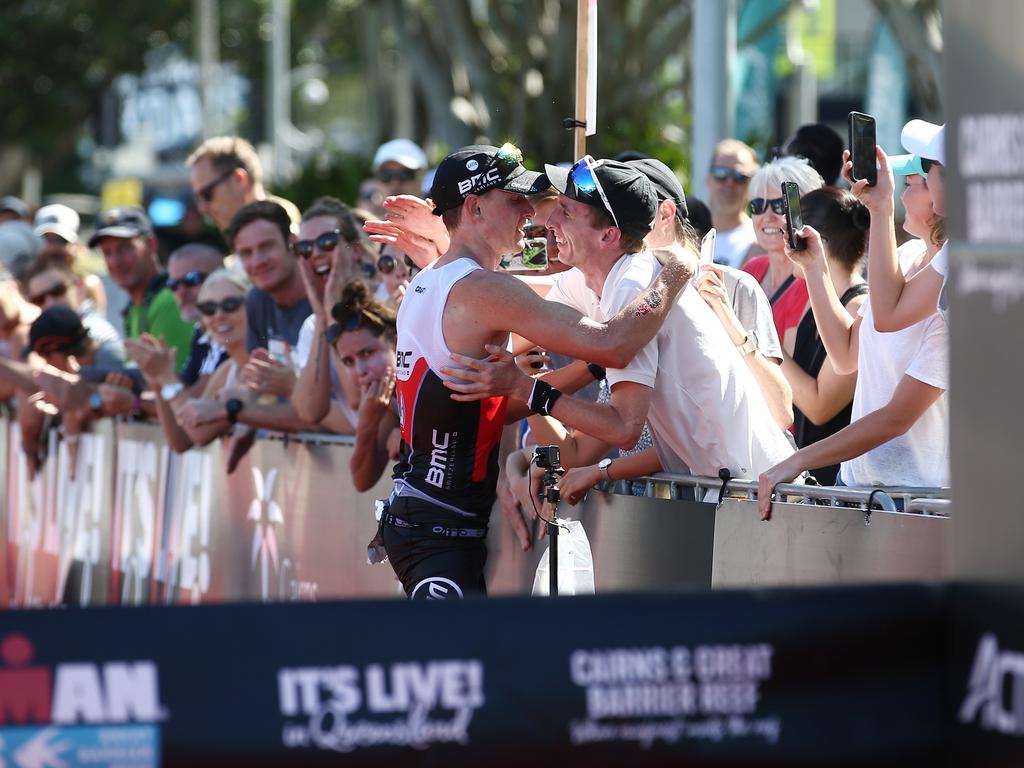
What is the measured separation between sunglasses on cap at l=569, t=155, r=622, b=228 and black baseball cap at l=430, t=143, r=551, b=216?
11 cm

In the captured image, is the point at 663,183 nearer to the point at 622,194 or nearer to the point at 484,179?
the point at 622,194

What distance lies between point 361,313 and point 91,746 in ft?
13.5

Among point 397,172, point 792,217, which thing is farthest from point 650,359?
point 397,172

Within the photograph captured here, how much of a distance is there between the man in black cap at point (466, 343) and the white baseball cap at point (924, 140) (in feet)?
2.98

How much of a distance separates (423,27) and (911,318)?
16.1 metres

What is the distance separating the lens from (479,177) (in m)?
5.38

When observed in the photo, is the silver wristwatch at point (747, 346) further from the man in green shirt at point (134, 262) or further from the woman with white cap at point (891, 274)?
the man in green shirt at point (134, 262)

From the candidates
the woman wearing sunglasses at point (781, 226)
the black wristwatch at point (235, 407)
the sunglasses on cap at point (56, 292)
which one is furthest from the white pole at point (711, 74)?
the sunglasses on cap at point (56, 292)

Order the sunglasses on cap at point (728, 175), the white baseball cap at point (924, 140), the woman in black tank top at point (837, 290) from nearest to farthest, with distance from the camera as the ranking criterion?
1. the white baseball cap at point (924, 140)
2. the woman in black tank top at point (837, 290)
3. the sunglasses on cap at point (728, 175)

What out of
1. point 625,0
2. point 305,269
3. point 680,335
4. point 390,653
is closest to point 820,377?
point 680,335

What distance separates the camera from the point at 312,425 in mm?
7750

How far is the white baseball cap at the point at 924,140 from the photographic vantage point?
5.47 meters

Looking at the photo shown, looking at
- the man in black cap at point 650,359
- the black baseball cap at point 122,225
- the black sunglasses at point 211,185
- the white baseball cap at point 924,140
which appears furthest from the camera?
the black baseball cap at point 122,225

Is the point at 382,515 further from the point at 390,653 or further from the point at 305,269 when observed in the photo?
the point at 390,653
